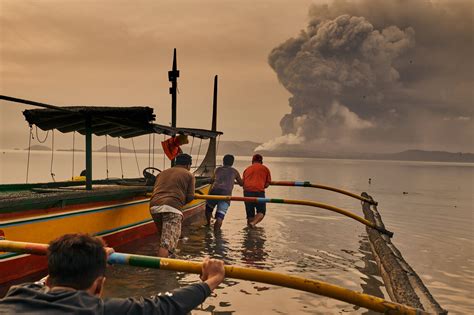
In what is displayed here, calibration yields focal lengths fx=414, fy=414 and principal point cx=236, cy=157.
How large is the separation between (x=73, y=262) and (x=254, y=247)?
8.27 metres

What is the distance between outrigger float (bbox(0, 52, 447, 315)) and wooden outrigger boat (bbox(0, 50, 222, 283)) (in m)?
0.01

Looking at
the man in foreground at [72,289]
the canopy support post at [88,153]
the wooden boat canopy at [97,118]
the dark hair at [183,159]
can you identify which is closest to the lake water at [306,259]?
the canopy support post at [88,153]

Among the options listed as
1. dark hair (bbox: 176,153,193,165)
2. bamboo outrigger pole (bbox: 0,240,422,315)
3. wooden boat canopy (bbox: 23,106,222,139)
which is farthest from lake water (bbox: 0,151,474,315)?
wooden boat canopy (bbox: 23,106,222,139)

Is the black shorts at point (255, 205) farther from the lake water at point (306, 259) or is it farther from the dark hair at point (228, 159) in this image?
the dark hair at point (228, 159)

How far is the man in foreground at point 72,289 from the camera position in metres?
1.89

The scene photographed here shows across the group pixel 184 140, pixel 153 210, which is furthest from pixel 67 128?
pixel 153 210

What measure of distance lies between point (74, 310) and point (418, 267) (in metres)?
9.31

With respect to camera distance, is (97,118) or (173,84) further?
(173,84)

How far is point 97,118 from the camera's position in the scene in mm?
8531

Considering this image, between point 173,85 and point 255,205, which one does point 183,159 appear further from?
point 173,85

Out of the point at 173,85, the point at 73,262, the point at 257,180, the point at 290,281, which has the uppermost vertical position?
the point at 173,85

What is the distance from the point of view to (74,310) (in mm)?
1895

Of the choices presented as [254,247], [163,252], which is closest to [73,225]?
[163,252]

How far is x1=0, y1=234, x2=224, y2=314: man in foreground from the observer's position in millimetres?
1888
